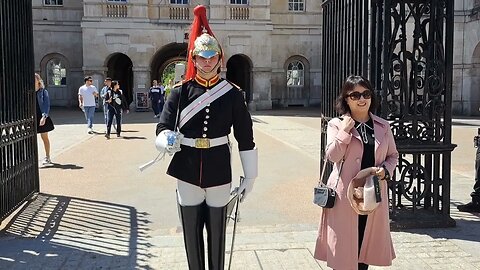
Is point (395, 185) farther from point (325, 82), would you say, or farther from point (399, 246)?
point (325, 82)

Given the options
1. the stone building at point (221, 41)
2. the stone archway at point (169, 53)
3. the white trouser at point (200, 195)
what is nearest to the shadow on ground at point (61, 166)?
the white trouser at point (200, 195)

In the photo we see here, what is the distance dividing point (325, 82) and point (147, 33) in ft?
72.2

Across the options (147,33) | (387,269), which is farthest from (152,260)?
(147,33)

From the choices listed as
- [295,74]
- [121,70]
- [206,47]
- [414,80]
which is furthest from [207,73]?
[121,70]

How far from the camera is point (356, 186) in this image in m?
3.72

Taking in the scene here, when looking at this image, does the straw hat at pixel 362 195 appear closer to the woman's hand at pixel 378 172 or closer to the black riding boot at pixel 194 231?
the woman's hand at pixel 378 172

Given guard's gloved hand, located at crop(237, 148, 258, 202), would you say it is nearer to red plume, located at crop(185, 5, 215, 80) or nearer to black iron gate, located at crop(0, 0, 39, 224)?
red plume, located at crop(185, 5, 215, 80)

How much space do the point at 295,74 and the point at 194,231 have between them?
28574 mm

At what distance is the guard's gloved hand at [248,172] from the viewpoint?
3834 mm

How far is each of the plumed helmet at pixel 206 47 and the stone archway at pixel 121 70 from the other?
25.4 meters

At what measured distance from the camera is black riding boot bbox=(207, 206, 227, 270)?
389 centimetres

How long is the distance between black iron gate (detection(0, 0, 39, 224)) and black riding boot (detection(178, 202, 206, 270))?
3183 mm

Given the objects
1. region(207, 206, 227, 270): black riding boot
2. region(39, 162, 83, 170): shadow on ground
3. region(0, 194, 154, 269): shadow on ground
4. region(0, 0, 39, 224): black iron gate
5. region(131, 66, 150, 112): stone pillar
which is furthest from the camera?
region(131, 66, 150, 112): stone pillar

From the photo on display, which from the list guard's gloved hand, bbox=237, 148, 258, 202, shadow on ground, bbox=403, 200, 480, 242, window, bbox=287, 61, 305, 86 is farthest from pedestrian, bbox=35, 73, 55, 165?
window, bbox=287, 61, 305, 86
